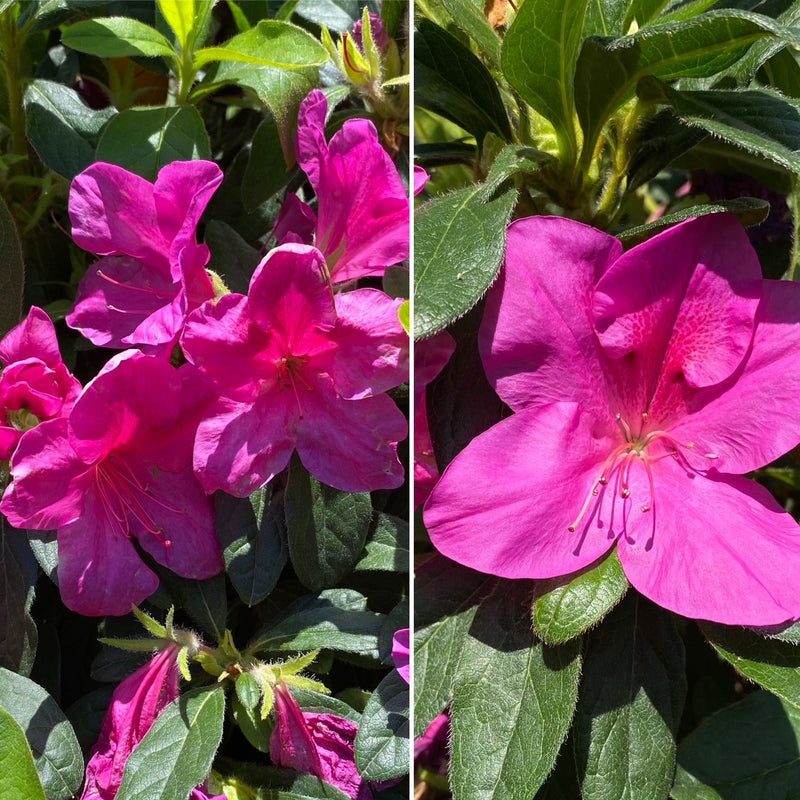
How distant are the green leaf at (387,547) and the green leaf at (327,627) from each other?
31 millimetres

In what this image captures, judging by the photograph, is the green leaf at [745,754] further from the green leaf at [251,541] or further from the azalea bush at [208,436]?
the green leaf at [251,541]

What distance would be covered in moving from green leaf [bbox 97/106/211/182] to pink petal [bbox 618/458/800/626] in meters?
0.50

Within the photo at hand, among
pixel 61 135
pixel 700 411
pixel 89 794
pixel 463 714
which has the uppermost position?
pixel 61 135

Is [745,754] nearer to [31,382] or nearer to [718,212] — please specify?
[718,212]

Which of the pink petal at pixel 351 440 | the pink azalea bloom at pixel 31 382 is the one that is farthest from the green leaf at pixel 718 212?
the pink azalea bloom at pixel 31 382

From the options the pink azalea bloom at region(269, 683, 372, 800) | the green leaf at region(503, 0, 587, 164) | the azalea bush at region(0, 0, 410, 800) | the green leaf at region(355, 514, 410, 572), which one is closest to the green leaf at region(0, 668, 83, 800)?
the azalea bush at region(0, 0, 410, 800)

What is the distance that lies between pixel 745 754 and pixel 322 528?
43cm

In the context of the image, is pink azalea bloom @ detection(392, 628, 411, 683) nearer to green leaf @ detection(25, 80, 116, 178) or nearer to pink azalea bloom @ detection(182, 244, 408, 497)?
pink azalea bloom @ detection(182, 244, 408, 497)

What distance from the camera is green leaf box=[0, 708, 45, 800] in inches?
30.2

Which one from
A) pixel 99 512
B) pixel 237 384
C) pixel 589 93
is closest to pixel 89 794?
pixel 99 512

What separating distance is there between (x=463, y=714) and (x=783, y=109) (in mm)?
500

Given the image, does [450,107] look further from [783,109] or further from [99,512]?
[99,512]

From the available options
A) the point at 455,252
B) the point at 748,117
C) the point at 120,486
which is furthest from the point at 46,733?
the point at 748,117

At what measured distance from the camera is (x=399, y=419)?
31.3 inches
